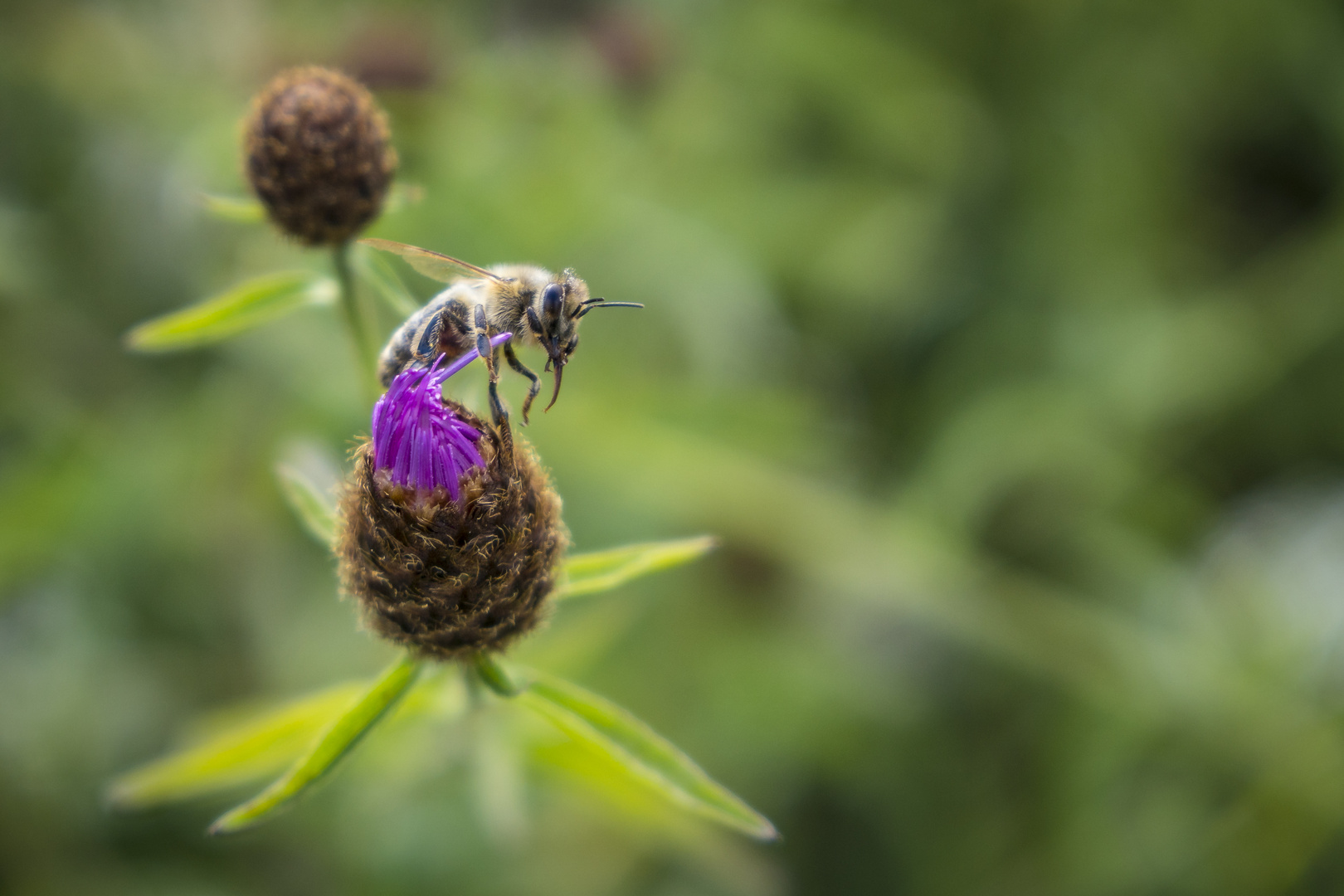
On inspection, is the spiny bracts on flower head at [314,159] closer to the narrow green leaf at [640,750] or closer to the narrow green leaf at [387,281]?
the narrow green leaf at [387,281]

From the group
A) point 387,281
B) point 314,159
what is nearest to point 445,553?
point 387,281

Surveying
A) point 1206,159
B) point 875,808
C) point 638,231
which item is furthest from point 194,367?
point 1206,159

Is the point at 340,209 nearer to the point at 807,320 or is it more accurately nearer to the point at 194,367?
the point at 194,367

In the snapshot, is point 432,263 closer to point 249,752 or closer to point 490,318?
point 490,318

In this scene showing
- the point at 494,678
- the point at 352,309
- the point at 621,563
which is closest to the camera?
the point at 494,678

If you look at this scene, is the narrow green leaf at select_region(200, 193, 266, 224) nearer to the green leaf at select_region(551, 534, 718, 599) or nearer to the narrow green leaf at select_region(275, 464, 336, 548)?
the narrow green leaf at select_region(275, 464, 336, 548)

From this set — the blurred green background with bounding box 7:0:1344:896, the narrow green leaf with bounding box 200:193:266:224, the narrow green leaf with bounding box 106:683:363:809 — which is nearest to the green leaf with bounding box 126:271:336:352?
the narrow green leaf with bounding box 200:193:266:224

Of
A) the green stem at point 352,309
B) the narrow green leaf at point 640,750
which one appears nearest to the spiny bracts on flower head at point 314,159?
the green stem at point 352,309
